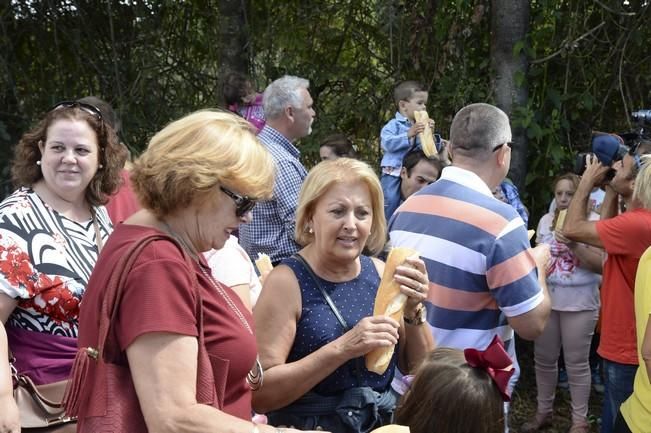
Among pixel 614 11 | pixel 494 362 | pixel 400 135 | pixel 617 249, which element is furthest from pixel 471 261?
pixel 614 11

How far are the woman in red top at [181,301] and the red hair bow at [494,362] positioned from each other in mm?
536

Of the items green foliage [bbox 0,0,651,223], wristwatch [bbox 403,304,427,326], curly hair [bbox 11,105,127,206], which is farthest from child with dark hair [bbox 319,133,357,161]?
wristwatch [bbox 403,304,427,326]

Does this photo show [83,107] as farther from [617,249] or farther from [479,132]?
[617,249]

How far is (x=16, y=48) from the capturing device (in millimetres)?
7574

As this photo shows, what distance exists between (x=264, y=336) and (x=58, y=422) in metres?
0.79

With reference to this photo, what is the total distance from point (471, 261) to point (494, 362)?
37.5 inches

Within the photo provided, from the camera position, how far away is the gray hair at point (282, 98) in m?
4.75

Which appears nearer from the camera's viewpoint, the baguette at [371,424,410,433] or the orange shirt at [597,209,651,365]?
the baguette at [371,424,410,433]

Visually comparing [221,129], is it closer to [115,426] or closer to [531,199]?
[115,426]

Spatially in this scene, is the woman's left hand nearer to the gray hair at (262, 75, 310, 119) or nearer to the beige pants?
the gray hair at (262, 75, 310, 119)

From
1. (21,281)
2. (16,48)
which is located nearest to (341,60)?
(16,48)

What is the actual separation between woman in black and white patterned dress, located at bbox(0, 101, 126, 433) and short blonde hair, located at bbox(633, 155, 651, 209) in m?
2.10

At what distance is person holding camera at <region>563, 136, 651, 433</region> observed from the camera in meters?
3.62

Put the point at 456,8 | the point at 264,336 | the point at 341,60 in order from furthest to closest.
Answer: the point at 341,60
the point at 456,8
the point at 264,336
